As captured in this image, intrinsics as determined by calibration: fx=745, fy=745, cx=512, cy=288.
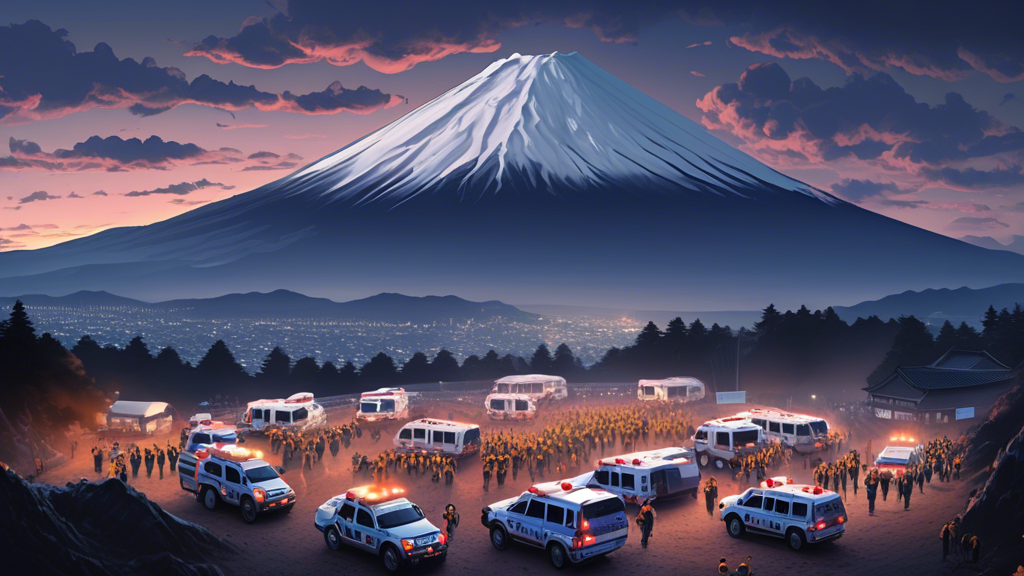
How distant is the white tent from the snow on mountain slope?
143m

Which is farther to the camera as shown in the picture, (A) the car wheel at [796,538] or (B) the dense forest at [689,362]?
(B) the dense forest at [689,362]

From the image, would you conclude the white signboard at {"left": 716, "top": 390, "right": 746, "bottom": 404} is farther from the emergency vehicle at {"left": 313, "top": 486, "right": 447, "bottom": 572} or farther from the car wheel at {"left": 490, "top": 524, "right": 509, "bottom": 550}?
the emergency vehicle at {"left": 313, "top": 486, "right": 447, "bottom": 572}

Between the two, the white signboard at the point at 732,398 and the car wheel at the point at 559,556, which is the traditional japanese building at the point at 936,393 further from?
the car wheel at the point at 559,556

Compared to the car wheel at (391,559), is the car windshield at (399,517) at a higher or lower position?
higher

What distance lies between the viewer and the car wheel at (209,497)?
953 inches

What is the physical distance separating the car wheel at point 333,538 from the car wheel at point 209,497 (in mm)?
5641

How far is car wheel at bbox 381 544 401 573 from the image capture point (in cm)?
1883

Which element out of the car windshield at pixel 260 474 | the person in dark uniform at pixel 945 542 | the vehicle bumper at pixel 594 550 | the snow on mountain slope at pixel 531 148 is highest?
the snow on mountain slope at pixel 531 148

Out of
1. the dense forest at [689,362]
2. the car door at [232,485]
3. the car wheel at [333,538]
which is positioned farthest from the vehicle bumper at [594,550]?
the dense forest at [689,362]

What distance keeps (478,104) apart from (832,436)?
553 ft

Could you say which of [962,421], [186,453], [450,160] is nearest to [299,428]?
[186,453]

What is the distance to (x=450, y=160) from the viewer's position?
181 meters

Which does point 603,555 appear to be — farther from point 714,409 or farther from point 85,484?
point 714,409

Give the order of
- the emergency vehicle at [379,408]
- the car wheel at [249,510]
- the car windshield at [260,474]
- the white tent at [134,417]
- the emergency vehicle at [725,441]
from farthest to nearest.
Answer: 1. the white tent at [134,417]
2. the emergency vehicle at [379,408]
3. the emergency vehicle at [725,441]
4. the car windshield at [260,474]
5. the car wheel at [249,510]
